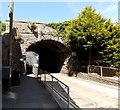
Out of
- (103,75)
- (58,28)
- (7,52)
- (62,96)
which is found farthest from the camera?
(58,28)

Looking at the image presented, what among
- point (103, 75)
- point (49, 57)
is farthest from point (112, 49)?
point (49, 57)

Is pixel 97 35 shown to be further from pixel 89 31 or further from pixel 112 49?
pixel 112 49

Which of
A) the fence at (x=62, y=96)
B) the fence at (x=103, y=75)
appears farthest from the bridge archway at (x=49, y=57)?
the fence at (x=62, y=96)

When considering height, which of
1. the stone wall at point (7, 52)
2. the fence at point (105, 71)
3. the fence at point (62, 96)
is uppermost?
the stone wall at point (7, 52)

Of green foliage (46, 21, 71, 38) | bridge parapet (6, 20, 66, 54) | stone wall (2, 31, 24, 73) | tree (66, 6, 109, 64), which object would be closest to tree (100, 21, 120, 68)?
tree (66, 6, 109, 64)

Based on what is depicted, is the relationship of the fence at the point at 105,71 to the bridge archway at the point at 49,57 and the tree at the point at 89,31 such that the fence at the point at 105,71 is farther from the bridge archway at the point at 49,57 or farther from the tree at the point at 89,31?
the bridge archway at the point at 49,57

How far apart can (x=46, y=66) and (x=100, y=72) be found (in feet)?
51.8

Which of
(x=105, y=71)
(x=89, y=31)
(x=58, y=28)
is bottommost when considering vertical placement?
(x=105, y=71)

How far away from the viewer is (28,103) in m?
5.49

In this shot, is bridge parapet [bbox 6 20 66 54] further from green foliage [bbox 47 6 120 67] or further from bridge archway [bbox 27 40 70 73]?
bridge archway [bbox 27 40 70 73]

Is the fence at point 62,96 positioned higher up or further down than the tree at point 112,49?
further down

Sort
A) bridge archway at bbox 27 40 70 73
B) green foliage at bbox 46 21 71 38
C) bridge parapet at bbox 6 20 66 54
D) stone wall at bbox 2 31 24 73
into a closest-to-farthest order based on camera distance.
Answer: stone wall at bbox 2 31 24 73 < bridge parapet at bbox 6 20 66 54 < green foliage at bbox 46 21 71 38 < bridge archway at bbox 27 40 70 73

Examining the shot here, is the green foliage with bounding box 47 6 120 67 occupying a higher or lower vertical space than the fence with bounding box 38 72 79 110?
higher

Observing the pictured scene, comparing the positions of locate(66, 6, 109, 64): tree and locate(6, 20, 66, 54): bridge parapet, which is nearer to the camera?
locate(66, 6, 109, 64): tree
